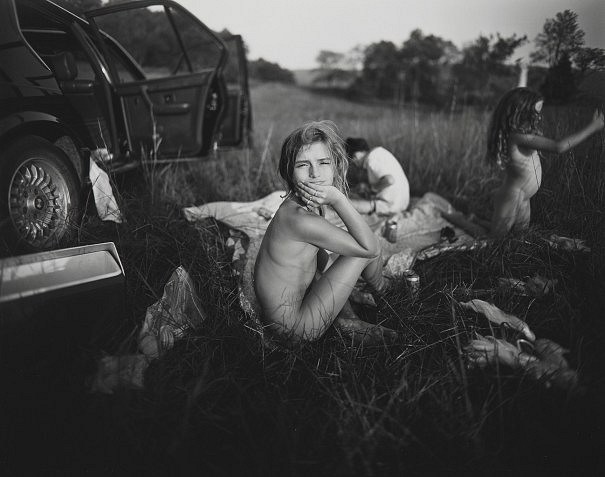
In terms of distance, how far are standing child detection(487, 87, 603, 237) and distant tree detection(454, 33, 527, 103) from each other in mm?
1401

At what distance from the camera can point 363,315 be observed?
7.47ft

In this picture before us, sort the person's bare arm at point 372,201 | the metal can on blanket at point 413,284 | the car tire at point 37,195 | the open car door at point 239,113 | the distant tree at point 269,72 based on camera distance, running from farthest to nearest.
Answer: the distant tree at point 269,72, the open car door at point 239,113, the person's bare arm at point 372,201, the metal can on blanket at point 413,284, the car tire at point 37,195

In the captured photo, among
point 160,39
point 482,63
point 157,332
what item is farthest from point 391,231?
point 482,63

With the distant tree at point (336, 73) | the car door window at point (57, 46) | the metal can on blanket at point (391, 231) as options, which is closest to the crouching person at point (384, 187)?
the metal can on blanket at point (391, 231)

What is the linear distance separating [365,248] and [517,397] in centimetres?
80

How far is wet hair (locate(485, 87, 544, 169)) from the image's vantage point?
2809 mm

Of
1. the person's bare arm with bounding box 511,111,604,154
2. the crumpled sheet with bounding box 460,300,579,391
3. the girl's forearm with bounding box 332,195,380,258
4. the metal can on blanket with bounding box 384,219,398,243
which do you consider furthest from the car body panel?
the person's bare arm with bounding box 511,111,604,154

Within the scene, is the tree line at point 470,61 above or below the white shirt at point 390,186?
above

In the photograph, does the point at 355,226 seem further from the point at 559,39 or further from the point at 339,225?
the point at 559,39

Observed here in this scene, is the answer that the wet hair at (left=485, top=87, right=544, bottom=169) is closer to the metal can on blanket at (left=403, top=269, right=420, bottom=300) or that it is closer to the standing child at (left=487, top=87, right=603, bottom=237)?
the standing child at (left=487, top=87, right=603, bottom=237)

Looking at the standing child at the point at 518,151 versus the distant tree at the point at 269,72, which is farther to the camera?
the distant tree at the point at 269,72

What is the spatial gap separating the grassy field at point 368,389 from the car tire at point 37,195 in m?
0.14

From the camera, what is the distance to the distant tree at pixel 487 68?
14.4ft

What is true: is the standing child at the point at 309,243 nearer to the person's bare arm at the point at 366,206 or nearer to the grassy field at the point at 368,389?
the grassy field at the point at 368,389
